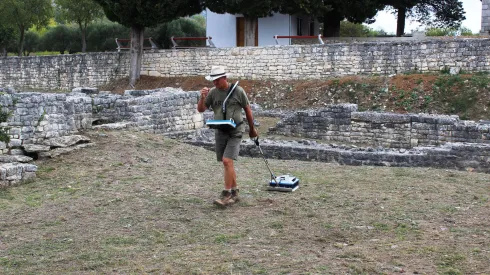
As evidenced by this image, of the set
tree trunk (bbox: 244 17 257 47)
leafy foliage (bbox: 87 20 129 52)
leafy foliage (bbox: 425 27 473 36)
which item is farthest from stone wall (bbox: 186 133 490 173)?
leafy foliage (bbox: 87 20 129 52)

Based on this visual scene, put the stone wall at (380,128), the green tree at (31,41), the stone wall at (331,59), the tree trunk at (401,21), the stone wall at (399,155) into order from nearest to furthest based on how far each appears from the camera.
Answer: the stone wall at (399,155), the stone wall at (380,128), the stone wall at (331,59), the tree trunk at (401,21), the green tree at (31,41)

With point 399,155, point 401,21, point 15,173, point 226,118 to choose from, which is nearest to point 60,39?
point 401,21

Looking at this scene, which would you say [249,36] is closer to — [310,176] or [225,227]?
[310,176]

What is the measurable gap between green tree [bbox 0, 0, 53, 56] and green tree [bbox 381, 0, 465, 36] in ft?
67.8

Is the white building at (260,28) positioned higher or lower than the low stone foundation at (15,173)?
higher

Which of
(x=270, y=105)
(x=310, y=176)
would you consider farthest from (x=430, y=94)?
(x=310, y=176)

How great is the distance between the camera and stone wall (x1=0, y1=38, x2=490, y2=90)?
21.9 meters

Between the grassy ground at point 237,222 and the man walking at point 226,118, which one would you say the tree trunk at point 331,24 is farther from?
the man walking at point 226,118

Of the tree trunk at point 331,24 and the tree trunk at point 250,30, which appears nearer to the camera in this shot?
the tree trunk at point 250,30

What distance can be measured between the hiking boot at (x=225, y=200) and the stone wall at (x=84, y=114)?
4.15m

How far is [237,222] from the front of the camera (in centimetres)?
696

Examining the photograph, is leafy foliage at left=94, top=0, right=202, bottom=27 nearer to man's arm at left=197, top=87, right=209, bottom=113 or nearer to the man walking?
man's arm at left=197, top=87, right=209, bottom=113

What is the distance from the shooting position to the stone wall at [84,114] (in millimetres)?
10227

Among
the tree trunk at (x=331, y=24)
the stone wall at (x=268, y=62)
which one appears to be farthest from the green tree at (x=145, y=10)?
the tree trunk at (x=331, y=24)
